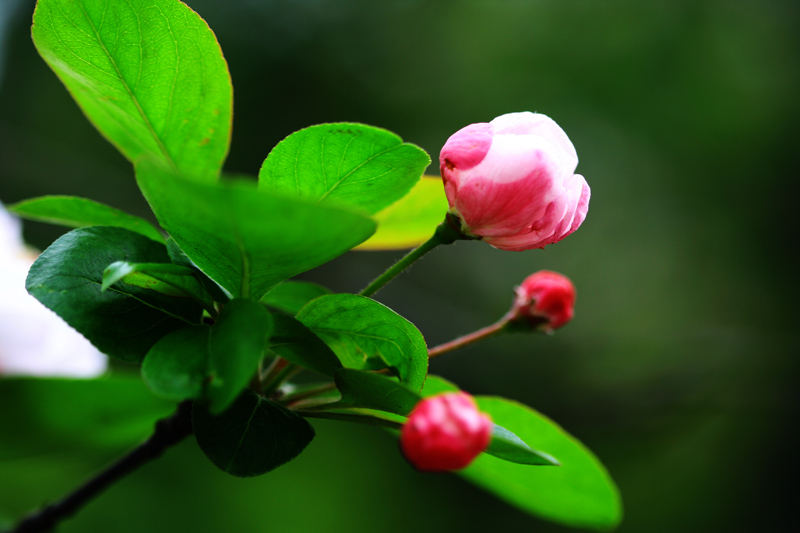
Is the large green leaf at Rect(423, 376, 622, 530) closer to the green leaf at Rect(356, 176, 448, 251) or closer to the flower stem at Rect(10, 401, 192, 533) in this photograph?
the green leaf at Rect(356, 176, 448, 251)

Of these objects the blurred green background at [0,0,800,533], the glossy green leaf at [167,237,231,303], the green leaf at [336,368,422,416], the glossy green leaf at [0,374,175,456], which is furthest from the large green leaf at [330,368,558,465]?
the blurred green background at [0,0,800,533]

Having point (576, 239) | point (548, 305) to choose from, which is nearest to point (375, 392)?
point (548, 305)

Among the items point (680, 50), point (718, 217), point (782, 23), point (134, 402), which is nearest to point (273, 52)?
point (680, 50)

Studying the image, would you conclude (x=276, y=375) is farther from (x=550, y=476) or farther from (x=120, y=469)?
(x=550, y=476)

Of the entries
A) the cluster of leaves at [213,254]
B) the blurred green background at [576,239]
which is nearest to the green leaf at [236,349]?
the cluster of leaves at [213,254]

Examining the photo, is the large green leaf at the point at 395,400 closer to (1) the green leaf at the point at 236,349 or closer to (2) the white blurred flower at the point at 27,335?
(1) the green leaf at the point at 236,349
